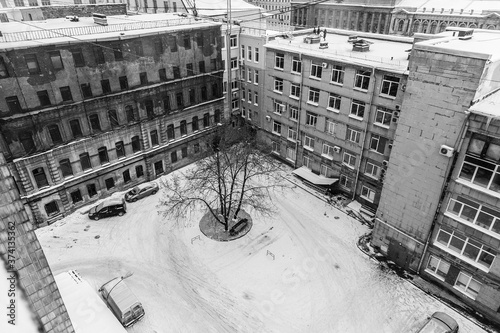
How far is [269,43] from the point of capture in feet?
135

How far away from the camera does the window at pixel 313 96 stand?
1478 inches

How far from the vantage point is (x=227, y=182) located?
38.7 meters

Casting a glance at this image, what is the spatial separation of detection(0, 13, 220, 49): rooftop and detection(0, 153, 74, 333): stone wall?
23.5 m

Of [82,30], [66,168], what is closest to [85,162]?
[66,168]

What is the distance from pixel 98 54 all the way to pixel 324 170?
28.7 m

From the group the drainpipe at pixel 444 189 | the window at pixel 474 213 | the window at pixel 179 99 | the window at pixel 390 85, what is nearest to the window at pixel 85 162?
the window at pixel 179 99

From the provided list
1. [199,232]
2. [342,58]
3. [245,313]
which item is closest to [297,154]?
[342,58]

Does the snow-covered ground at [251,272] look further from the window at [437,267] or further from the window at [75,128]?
the window at [75,128]

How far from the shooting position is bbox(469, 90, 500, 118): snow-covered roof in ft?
67.5

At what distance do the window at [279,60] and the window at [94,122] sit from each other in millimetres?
21939

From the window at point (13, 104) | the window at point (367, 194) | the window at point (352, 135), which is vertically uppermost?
the window at point (13, 104)

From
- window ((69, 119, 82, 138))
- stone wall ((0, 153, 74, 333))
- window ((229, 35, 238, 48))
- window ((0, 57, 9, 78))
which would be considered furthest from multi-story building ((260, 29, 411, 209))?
stone wall ((0, 153, 74, 333))

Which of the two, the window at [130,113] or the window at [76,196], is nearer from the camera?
the window at [76,196]

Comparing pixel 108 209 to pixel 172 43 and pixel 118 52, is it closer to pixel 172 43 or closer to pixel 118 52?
pixel 118 52
